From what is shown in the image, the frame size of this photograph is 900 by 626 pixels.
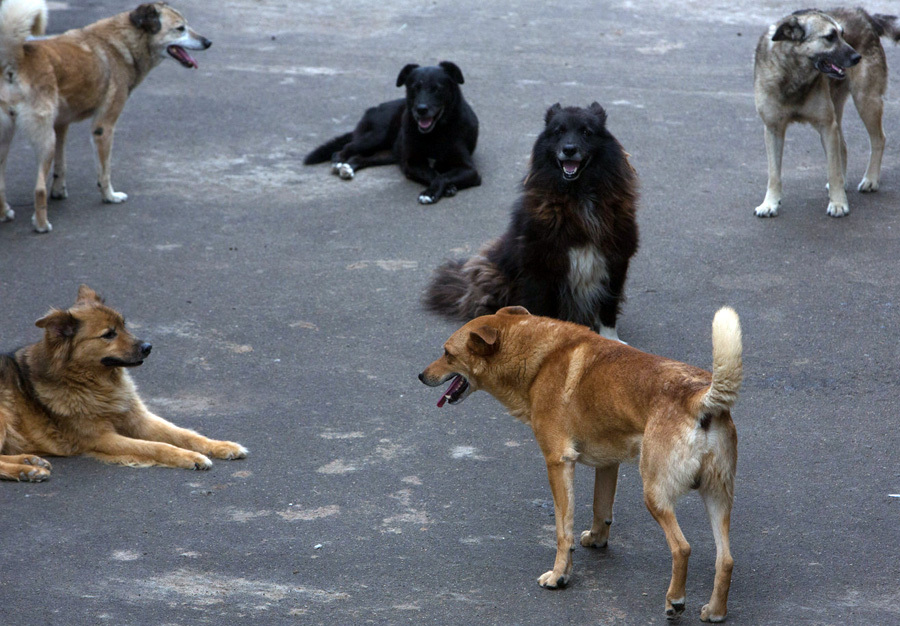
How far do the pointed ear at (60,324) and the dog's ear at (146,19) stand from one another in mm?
4760

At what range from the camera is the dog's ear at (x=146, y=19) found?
30.8ft

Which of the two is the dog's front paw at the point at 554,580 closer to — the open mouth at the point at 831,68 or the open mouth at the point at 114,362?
the open mouth at the point at 114,362

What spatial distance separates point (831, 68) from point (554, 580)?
592 centimetres

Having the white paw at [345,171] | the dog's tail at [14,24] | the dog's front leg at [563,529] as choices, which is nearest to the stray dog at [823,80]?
the white paw at [345,171]

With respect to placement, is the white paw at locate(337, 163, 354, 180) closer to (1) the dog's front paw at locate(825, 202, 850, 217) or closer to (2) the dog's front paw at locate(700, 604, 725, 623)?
(1) the dog's front paw at locate(825, 202, 850, 217)

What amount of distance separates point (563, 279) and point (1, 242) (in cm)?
518

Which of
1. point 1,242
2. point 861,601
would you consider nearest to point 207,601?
point 861,601

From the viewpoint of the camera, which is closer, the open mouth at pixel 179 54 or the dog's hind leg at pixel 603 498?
the dog's hind leg at pixel 603 498

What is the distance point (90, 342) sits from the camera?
5684 millimetres

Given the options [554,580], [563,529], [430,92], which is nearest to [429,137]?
[430,92]

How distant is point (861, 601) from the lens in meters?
4.13

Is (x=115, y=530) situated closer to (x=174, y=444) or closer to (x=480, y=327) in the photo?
(x=174, y=444)

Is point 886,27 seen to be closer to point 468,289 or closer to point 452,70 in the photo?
point 452,70

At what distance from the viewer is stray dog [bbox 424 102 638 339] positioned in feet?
22.2
